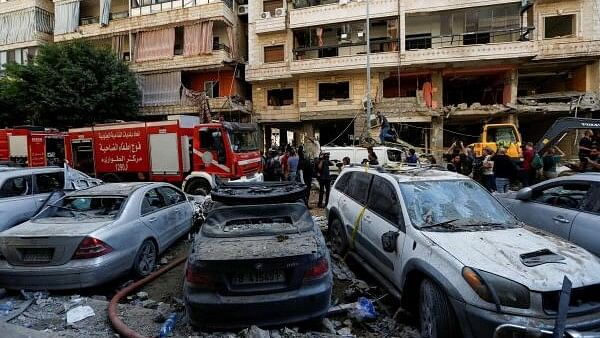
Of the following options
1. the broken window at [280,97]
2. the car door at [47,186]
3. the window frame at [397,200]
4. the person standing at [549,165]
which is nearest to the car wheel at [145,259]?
the car door at [47,186]

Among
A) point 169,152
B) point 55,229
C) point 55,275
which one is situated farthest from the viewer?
point 169,152

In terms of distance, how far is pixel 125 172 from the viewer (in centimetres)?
1298

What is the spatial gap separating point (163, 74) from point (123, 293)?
2258 cm

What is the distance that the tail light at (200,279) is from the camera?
3414 millimetres

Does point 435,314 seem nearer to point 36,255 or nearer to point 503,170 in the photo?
point 36,255

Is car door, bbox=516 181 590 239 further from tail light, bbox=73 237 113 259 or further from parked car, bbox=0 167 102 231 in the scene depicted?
parked car, bbox=0 167 102 231

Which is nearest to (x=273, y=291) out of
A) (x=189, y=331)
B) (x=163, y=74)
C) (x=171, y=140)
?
(x=189, y=331)

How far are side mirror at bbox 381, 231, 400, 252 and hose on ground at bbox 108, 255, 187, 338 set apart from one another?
277 cm

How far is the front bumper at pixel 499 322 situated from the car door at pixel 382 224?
113cm

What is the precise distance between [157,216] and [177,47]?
2234 cm

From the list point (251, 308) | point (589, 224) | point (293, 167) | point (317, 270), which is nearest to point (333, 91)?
point (293, 167)

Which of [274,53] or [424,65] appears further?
[274,53]

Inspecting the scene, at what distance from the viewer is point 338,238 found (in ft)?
21.0

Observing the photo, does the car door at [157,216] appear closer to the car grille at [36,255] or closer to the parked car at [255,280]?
the car grille at [36,255]
